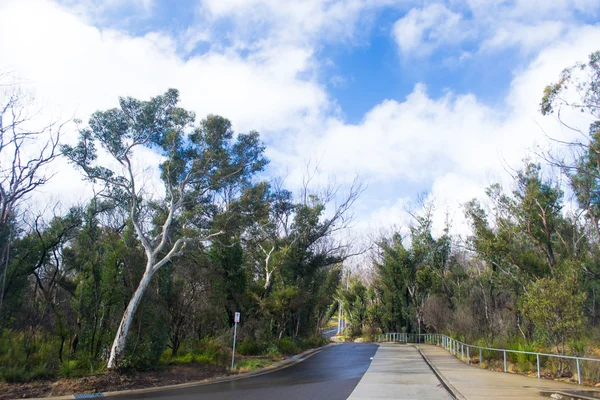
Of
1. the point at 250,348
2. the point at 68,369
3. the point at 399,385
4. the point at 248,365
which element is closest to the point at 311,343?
the point at 250,348

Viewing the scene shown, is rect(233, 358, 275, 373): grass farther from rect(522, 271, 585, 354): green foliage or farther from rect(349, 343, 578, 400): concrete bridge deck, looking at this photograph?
rect(522, 271, 585, 354): green foliage

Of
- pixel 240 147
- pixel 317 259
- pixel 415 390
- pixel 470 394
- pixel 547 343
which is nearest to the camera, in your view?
pixel 470 394

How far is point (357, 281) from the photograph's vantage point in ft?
195

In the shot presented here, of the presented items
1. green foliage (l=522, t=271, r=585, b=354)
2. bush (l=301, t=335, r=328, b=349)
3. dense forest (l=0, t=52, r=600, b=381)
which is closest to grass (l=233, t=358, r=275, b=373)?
dense forest (l=0, t=52, r=600, b=381)

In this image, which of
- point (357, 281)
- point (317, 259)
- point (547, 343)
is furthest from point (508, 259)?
point (357, 281)

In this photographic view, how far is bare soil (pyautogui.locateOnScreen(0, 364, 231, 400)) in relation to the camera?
39.3ft

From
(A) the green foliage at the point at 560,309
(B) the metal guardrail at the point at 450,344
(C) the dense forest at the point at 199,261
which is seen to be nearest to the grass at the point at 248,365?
(C) the dense forest at the point at 199,261

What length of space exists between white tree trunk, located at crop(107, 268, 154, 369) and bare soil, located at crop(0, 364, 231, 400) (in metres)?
0.70

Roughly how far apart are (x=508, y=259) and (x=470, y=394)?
1521cm

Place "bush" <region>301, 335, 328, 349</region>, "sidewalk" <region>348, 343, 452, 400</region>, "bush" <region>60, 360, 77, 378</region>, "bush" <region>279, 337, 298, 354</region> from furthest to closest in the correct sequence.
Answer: "bush" <region>301, 335, 328, 349</region> < "bush" <region>279, 337, 298, 354</region> < "bush" <region>60, 360, 77, 378</region> < "sidewalk" <region>348, 343, 452, 400</region>

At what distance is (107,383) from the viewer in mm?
13461

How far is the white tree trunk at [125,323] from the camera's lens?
15.3 metres

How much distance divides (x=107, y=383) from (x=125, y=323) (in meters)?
2.66

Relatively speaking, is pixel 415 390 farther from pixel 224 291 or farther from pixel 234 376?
pixel 224 291
